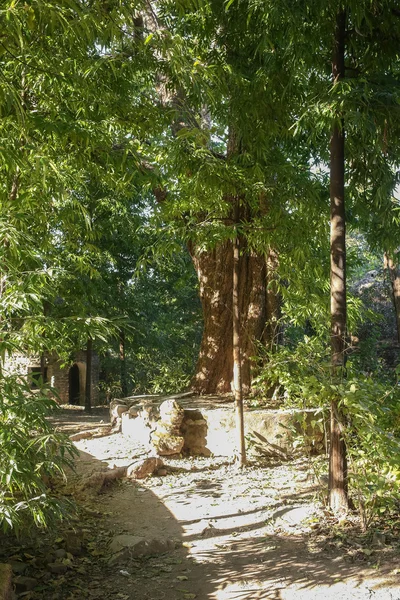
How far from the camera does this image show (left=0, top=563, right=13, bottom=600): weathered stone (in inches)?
111

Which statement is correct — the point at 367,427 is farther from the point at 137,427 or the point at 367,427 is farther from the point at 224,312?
the point at 224,312

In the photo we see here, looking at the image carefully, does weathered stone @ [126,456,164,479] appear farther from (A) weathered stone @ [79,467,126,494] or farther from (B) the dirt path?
(B) the dirt path

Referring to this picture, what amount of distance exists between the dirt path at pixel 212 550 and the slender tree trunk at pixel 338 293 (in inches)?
12.5

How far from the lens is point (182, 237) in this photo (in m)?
6.71

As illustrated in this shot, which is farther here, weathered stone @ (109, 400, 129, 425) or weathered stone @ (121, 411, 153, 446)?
weathered stone @ (109, 400, 129, 425)

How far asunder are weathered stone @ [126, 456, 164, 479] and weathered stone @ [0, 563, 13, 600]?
3523 millimetres

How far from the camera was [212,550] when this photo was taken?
14.5 ft

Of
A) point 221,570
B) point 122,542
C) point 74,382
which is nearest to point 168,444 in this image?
point 122,542

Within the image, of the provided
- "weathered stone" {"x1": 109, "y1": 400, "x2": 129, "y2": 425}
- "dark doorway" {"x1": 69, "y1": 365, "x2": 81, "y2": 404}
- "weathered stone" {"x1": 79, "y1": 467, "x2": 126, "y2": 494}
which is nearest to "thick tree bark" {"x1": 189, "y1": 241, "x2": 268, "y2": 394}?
"weathered stone" {"x1": 109, "y1": 400, "x2": 129, "y2": 425}

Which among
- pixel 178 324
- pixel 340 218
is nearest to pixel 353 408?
pixel 340 218

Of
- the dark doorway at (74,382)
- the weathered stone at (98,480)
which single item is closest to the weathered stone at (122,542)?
the weathered stone at (98,480)

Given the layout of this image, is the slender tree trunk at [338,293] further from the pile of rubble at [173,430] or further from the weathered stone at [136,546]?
the pile of rubble at [173,430]

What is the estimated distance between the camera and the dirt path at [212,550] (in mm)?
3633

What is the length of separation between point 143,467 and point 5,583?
3808 mm
